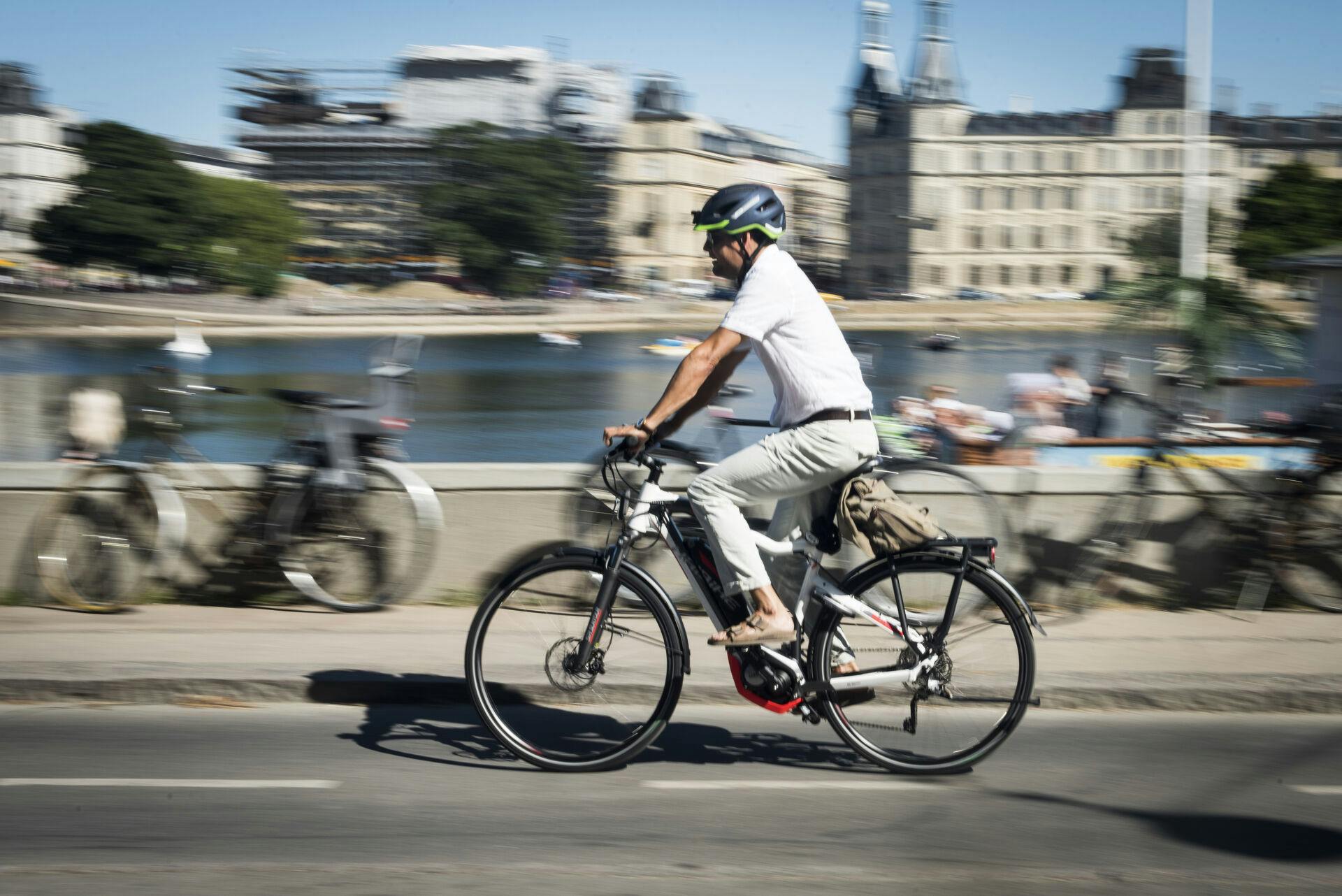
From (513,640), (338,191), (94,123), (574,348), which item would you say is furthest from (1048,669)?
(338,191)

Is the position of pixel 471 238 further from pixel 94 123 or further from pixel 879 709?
pixel 879 709

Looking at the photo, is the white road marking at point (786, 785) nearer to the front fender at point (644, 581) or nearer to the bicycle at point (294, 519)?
the front fender at point (644, 581)

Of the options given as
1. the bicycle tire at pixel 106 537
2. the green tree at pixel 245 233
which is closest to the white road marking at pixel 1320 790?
the bicycle tire at pixel 106 537

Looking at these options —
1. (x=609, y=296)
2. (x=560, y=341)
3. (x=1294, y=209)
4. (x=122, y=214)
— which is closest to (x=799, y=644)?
(x=560, y=341)

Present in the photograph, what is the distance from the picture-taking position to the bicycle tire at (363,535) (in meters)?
7.08

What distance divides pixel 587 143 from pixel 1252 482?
13711 cm

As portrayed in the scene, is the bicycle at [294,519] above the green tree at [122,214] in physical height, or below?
below

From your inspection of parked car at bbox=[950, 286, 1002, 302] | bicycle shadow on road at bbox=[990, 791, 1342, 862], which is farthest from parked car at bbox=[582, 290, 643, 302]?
bicycle shadow on road at bbox=[990, 791, 1342, 862]

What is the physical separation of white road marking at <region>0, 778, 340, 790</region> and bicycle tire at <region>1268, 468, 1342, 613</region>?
4.76 metres

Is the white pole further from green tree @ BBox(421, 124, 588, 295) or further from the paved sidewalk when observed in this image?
green tree @ BBox(421, 124, 588, 295)

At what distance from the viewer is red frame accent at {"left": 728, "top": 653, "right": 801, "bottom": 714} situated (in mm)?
4598

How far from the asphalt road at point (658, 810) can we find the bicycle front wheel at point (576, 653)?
0.43ft

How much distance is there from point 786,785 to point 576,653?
0.79 m

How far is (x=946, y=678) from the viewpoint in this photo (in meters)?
4.60
